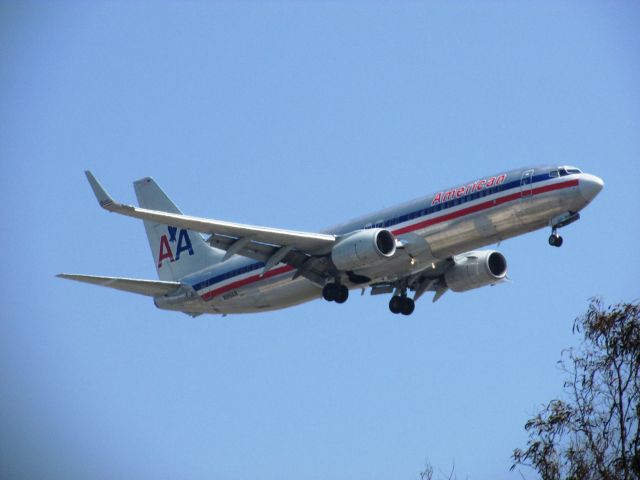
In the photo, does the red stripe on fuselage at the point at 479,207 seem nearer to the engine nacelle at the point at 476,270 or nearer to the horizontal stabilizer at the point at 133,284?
the engine nacelle at the point at 476,270

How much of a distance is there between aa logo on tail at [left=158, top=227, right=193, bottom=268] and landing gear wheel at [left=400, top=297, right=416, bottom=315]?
424 inches

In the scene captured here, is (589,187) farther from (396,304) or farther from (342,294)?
(396,304)

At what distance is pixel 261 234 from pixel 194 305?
7653 mm

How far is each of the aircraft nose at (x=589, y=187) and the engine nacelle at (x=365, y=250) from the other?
751 cm

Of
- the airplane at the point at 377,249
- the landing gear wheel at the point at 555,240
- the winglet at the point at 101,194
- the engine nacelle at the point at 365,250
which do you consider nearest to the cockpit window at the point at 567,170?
the airplane at the point at 377,249

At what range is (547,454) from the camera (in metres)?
29.5

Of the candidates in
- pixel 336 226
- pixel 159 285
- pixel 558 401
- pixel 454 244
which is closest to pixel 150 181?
Answer: pixel 159 285

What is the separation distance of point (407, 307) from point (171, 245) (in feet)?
42.1

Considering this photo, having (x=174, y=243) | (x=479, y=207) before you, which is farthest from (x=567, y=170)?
(x=174, y=243)

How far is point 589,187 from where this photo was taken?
4066 centimetres

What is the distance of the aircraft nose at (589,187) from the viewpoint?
40656 mm

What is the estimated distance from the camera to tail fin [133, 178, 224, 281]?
2047 inches

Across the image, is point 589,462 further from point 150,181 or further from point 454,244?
point 150,181

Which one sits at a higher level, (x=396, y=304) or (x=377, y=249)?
(x=396, y=304)
